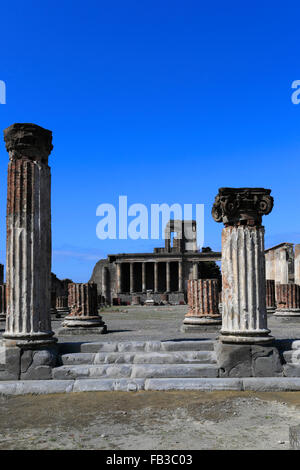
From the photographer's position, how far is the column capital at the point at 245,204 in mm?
7254

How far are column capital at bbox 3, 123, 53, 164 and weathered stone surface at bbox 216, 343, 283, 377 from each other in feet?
14.1

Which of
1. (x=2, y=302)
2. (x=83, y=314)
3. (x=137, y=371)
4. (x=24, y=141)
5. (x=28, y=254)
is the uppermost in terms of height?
(x=24, y=141)

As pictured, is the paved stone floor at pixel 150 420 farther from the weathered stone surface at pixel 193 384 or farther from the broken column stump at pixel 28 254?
the broken column stump at pixel 28 254

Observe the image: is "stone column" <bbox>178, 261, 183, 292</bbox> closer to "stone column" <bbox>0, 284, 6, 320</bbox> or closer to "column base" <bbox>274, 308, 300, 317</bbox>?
"column base" <bbox>274, 308, 300, 317</bbox>

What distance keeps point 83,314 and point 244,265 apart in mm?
6145

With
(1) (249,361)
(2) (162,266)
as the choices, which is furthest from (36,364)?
(2) (162,266)

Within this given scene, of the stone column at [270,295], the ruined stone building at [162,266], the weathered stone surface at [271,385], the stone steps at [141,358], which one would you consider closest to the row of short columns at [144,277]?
the ruined stone building at [162,266]

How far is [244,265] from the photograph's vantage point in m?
7.12

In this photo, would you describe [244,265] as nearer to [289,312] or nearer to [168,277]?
[289,312]

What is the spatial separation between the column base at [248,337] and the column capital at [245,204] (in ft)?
5.68

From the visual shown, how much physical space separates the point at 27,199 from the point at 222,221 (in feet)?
10.5

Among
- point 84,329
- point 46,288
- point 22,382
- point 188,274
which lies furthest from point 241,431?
point 188,274

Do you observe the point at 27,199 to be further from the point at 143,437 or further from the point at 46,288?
the point at 143,437
